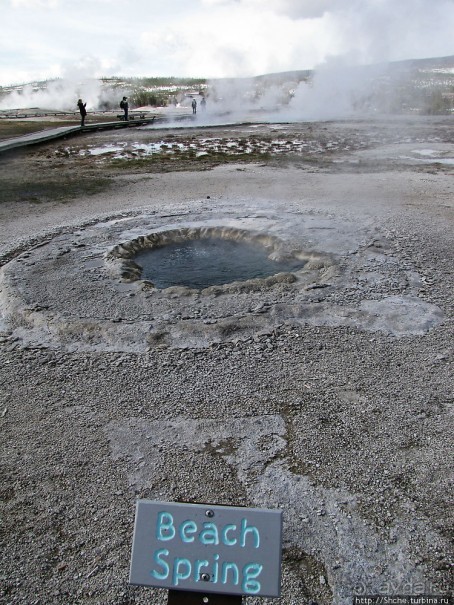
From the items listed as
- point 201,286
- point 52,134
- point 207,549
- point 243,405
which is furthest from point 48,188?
point 207,549

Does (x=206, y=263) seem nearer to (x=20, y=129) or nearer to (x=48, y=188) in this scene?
(x=48, y=188)

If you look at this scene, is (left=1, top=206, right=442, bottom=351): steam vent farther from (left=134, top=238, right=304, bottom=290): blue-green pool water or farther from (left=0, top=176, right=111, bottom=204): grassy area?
(left=0, top=176, right=111, bottom=204): grassy area

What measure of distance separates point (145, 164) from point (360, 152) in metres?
6.71

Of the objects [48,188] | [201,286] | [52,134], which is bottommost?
[201,286]

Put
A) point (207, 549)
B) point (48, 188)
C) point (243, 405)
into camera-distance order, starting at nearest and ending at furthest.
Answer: point (207, 549) → point (243, 405) → point (48, 188)

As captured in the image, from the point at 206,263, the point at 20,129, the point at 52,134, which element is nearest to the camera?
the point at 206,263

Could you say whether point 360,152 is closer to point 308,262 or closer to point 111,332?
point 308,262

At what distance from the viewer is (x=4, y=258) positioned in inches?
259

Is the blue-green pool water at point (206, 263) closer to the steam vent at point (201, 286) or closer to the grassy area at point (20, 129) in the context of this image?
the steam vent at point (201, 286)

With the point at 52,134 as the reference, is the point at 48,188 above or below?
below

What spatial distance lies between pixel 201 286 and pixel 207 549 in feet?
14.1

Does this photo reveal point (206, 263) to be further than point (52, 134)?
No

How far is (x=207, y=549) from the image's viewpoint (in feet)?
5.10

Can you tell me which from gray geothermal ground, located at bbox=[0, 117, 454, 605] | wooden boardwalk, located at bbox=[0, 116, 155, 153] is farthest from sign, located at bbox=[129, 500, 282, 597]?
wooden boardwalk, located at bbox=[0, 116, 155, 153]
